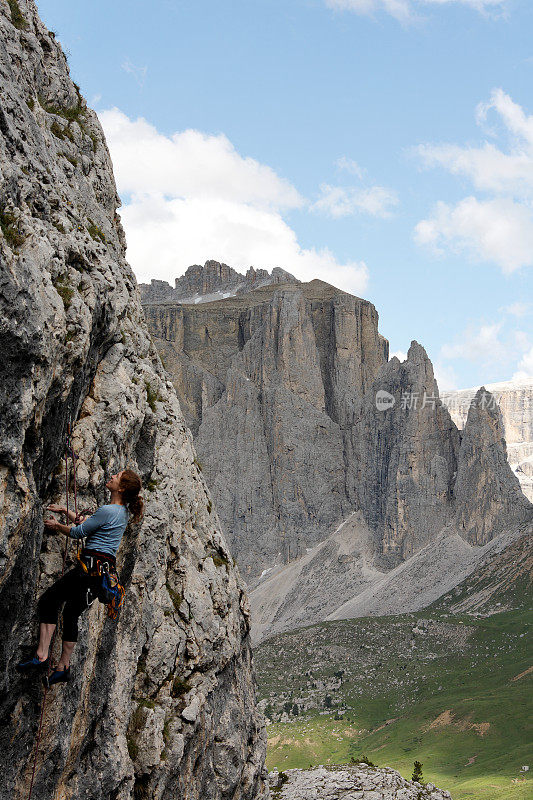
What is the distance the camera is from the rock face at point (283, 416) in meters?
174

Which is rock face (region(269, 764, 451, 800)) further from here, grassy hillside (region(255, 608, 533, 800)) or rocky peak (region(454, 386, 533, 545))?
rocky peak (region(454, 386, 533, 545))

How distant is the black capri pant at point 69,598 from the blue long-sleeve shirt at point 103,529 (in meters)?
0.45

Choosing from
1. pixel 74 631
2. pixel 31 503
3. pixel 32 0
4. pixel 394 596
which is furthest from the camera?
pixel 394 596

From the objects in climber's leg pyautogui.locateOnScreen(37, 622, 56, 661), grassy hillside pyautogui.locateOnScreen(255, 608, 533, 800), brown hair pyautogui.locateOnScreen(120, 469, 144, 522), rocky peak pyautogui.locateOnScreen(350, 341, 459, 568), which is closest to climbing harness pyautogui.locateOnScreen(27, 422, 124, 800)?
climber's leg pyautogui.locateOnScreen(37, 622, 56, 661)

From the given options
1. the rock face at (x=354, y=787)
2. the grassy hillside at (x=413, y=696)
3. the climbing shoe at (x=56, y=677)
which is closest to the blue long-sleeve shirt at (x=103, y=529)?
the climbing shoe at (x=56, y=677)

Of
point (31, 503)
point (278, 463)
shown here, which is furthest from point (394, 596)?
point (31, 503)

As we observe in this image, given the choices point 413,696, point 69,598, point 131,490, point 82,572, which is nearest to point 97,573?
point 82,572

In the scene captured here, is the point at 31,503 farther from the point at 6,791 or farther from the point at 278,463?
the point at 278,463

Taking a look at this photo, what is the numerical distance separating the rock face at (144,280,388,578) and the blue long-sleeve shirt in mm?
161679

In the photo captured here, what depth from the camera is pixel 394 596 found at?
441ft

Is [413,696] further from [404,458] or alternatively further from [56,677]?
[56,677]

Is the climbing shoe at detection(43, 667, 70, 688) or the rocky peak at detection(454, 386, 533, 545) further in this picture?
the rocky peak at detection(454, 386, 533, 545)

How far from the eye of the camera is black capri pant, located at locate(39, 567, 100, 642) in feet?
34.4

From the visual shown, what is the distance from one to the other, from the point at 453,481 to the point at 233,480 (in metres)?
52.1
